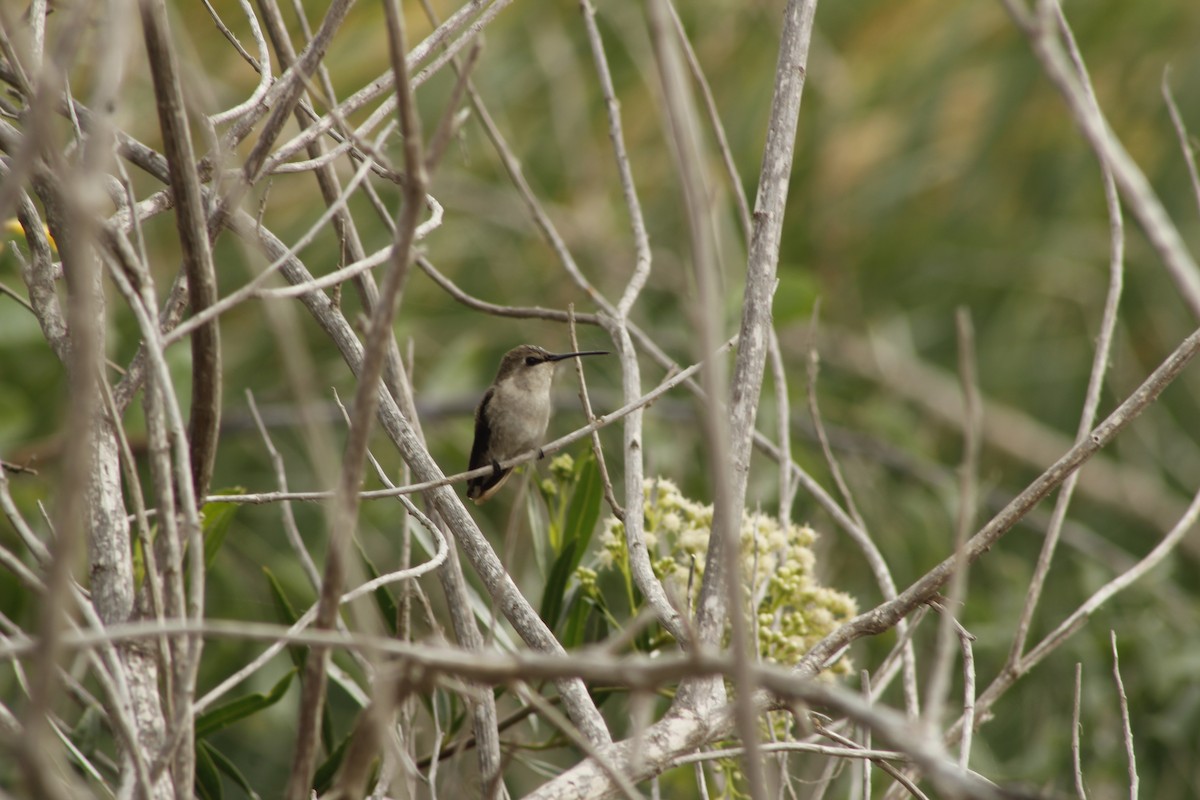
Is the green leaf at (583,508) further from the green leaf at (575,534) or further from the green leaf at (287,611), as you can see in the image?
the green leaf at (287,611)

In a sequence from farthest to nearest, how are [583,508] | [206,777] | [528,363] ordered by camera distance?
[528,363] < [583,508] < [206,777]

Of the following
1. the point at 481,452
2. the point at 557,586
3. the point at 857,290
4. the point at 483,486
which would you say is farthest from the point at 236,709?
the point at 857,290

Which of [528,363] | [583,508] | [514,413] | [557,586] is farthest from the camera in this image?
[528,363]

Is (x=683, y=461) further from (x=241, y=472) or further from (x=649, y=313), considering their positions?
(x=241, y=472)

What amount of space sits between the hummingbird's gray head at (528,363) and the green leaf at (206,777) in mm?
2146

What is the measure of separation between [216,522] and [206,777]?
483mm

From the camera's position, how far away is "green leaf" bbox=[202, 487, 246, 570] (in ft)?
8.02

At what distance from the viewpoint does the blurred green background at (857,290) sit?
4359 millimetres

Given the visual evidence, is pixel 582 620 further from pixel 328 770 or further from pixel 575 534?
pixel 328 770

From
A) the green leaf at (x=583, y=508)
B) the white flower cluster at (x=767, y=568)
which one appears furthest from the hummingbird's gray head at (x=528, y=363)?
the white flower cluster at (x=767, y=568)

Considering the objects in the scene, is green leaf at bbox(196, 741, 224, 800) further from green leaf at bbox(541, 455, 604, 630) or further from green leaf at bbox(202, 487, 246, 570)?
green leaf at bbox(541, 455, 604, 630)

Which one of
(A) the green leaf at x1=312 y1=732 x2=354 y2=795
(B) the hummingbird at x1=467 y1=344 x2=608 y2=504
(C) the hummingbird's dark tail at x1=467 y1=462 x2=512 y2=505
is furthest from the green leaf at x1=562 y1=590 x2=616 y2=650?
(B) the hummingbird at x1=467 y1=344 x2=608 y2=504

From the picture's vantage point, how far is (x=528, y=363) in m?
4.35

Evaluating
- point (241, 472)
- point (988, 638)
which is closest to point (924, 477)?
point (988, 638)
